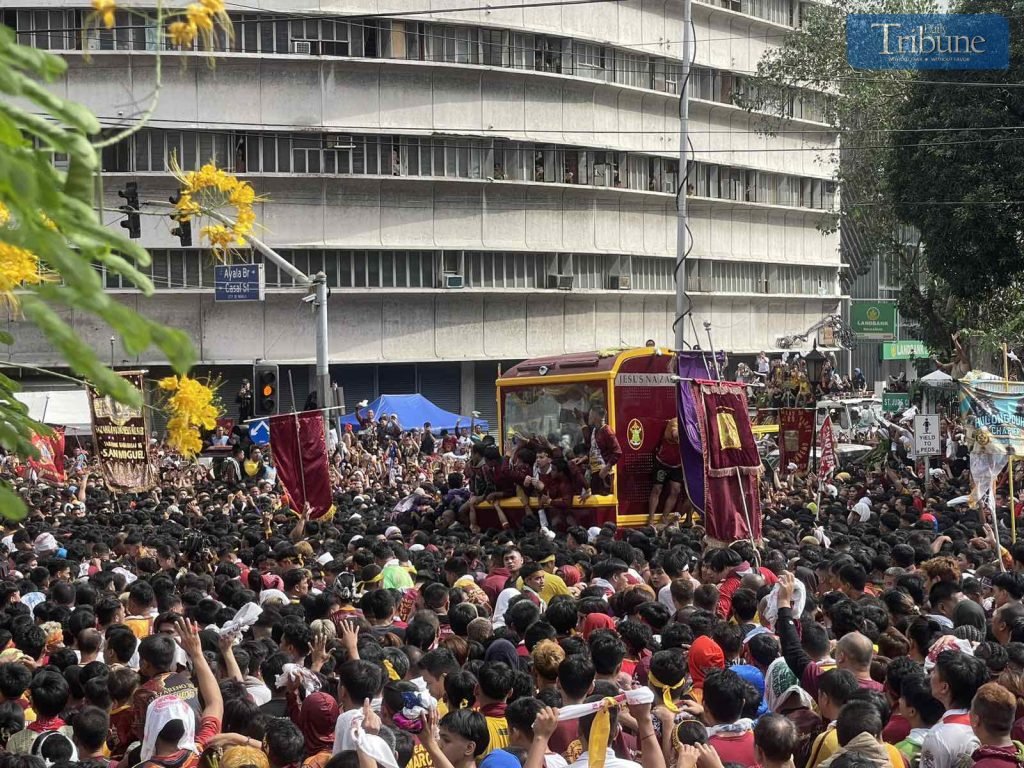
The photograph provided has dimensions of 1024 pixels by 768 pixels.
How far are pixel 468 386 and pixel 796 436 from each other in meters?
25.0

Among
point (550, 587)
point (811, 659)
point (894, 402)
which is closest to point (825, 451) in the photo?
point (550, 587)

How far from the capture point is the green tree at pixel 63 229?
2.89m

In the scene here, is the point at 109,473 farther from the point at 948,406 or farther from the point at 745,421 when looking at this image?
the point at 948,406

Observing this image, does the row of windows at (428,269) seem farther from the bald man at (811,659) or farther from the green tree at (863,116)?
the bald man at (811,659)

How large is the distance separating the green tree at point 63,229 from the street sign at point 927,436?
19.8m

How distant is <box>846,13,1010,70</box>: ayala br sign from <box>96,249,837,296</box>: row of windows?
1331 centimetres

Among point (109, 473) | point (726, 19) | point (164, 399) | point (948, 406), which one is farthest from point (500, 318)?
point (164, 399)

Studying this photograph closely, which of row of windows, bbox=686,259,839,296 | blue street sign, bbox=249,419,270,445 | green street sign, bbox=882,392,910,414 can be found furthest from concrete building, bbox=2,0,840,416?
green street sign, bbox=882,392,910,414

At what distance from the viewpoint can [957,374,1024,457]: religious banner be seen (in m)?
13.7

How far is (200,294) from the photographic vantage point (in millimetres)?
42094

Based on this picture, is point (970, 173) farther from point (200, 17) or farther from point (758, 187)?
point (200, 17)

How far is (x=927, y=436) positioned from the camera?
2175cm

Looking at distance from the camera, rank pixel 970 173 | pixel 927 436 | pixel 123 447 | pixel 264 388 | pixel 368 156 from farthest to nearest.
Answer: pixel 368 156
pixel 970 173
pixel 264 388
pixel 927 436
pixel 123 447

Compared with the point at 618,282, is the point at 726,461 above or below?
below
